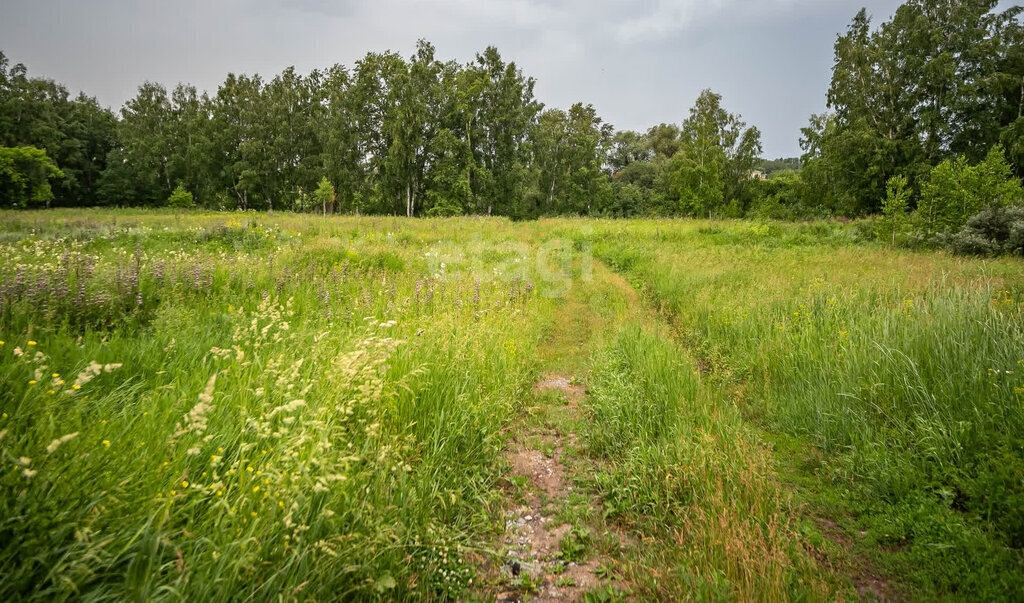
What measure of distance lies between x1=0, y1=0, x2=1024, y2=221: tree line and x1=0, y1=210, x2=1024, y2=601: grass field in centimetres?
1946

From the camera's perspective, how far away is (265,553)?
1.80 metres

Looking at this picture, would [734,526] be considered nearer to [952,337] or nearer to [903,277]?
[952,337]

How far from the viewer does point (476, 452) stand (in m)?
Answer: 3.41

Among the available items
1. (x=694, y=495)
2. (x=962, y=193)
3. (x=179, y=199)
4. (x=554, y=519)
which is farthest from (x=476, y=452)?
(x=179, y=199)

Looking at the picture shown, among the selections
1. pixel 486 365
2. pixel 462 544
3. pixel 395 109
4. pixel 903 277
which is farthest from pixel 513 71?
pixel 462 544

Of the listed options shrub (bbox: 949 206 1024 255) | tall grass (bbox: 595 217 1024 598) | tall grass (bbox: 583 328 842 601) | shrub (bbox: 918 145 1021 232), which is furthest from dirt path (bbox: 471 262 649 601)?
shrub (bbox: 918 145 1021 232)

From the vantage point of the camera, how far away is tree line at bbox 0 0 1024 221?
28.3m

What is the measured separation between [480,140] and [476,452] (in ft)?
135

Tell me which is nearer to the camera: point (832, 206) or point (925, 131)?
point (925, 131)

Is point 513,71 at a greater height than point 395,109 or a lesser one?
greater

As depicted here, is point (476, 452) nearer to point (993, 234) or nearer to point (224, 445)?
point (224, 445)

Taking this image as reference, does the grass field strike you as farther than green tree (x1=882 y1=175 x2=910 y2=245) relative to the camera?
No

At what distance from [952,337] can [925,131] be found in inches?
1563

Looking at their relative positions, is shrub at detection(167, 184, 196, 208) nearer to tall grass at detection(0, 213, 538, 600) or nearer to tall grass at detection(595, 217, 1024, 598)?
tall grass at detection(0, 213, 538, 600)
